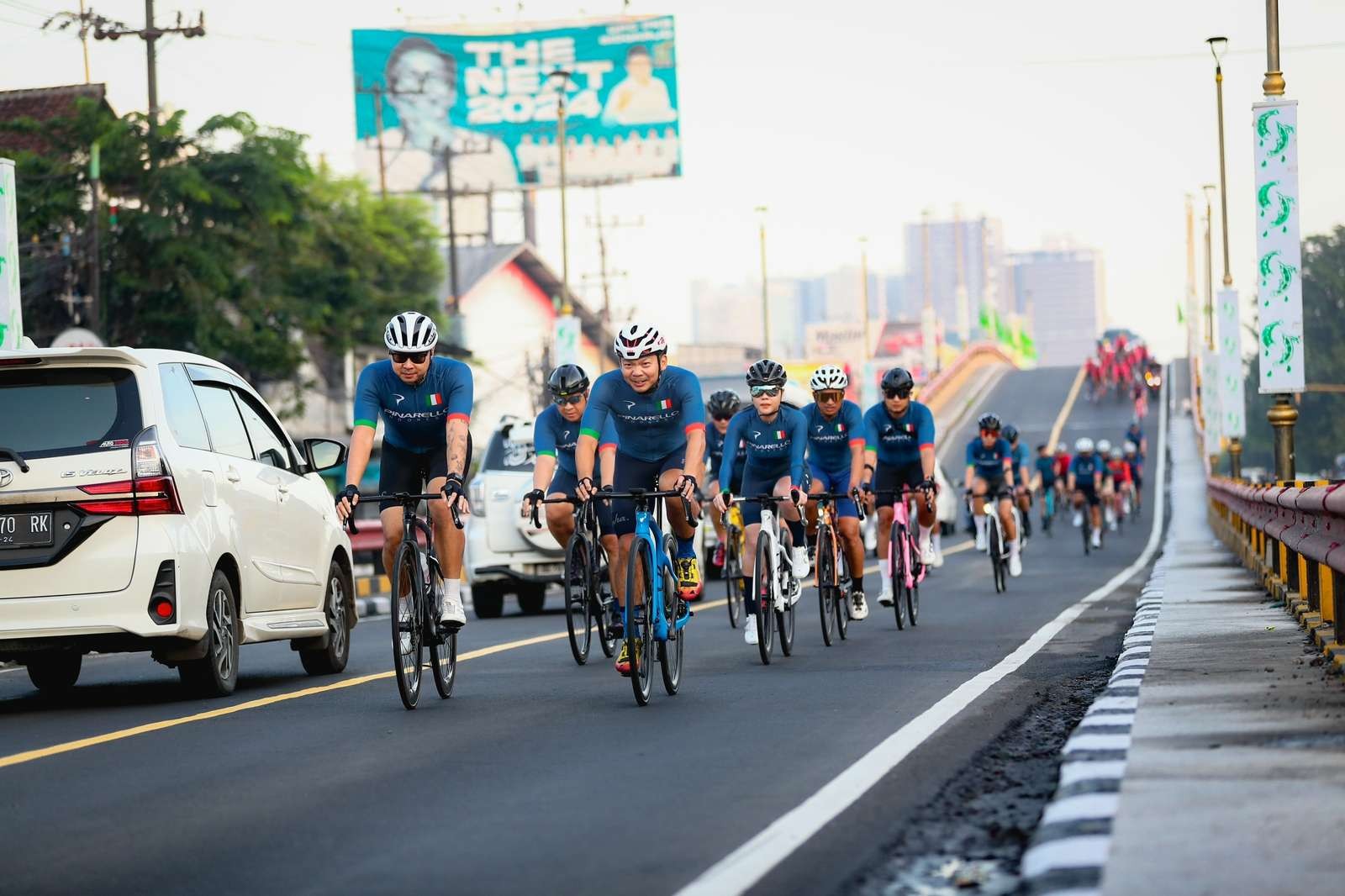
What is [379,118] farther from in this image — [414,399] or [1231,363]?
[414,399]

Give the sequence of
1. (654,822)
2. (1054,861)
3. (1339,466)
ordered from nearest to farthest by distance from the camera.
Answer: (1054,861)
(654,822)
(1339,466)

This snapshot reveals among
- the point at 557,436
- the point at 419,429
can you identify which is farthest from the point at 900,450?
Result: the point at 419,429

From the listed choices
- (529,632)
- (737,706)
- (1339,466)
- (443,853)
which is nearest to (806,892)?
(443,853)

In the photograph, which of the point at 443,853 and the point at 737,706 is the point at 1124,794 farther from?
the point at 737,706

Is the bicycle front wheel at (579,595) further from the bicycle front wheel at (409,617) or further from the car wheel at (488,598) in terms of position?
the car wheel at (488,598)

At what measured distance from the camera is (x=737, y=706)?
10688mm

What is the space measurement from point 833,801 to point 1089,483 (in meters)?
28.8

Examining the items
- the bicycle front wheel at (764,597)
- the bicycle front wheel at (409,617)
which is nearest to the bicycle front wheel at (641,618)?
the bicycle front wheel at (409,617)

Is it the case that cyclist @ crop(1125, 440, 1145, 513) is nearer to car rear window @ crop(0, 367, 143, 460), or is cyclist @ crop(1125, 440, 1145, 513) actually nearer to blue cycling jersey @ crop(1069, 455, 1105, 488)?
blue cycling jersey @ crop(1069, 455, 1105, 488)

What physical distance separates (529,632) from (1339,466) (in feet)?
270

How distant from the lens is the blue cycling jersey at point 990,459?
24.5 metres

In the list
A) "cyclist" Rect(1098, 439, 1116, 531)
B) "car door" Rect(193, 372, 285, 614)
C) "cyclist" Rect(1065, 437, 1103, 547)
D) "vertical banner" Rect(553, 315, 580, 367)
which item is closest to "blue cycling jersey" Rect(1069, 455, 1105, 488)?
"cyclist" Rect(1065, 437, 1103, 547)

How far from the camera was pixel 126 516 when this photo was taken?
36.0 feet

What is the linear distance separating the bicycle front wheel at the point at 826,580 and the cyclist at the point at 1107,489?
21.8 meters
